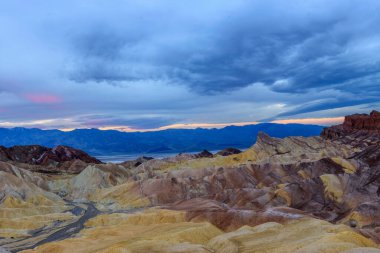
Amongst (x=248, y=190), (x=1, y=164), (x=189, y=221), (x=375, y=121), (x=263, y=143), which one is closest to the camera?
(x=189, y=221)

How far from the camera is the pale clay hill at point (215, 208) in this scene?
55281 mm

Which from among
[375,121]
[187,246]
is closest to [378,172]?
[187,246]

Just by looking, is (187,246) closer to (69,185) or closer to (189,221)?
(189,221)

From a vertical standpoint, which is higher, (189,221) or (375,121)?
(375,121)

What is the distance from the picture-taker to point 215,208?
78875mm

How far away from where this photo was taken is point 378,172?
107m

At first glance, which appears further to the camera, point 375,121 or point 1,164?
point 375,121

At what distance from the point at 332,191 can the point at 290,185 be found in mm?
11051

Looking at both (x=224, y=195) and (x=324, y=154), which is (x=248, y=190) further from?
(x=324, y=154)

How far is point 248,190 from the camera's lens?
101 meters

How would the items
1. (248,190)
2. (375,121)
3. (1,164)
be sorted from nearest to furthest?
(248,190)
(1,164)
(375,121)

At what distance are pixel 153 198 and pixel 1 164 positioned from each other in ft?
229

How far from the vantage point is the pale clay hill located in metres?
55.3

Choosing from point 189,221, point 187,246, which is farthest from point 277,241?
point 189,221
